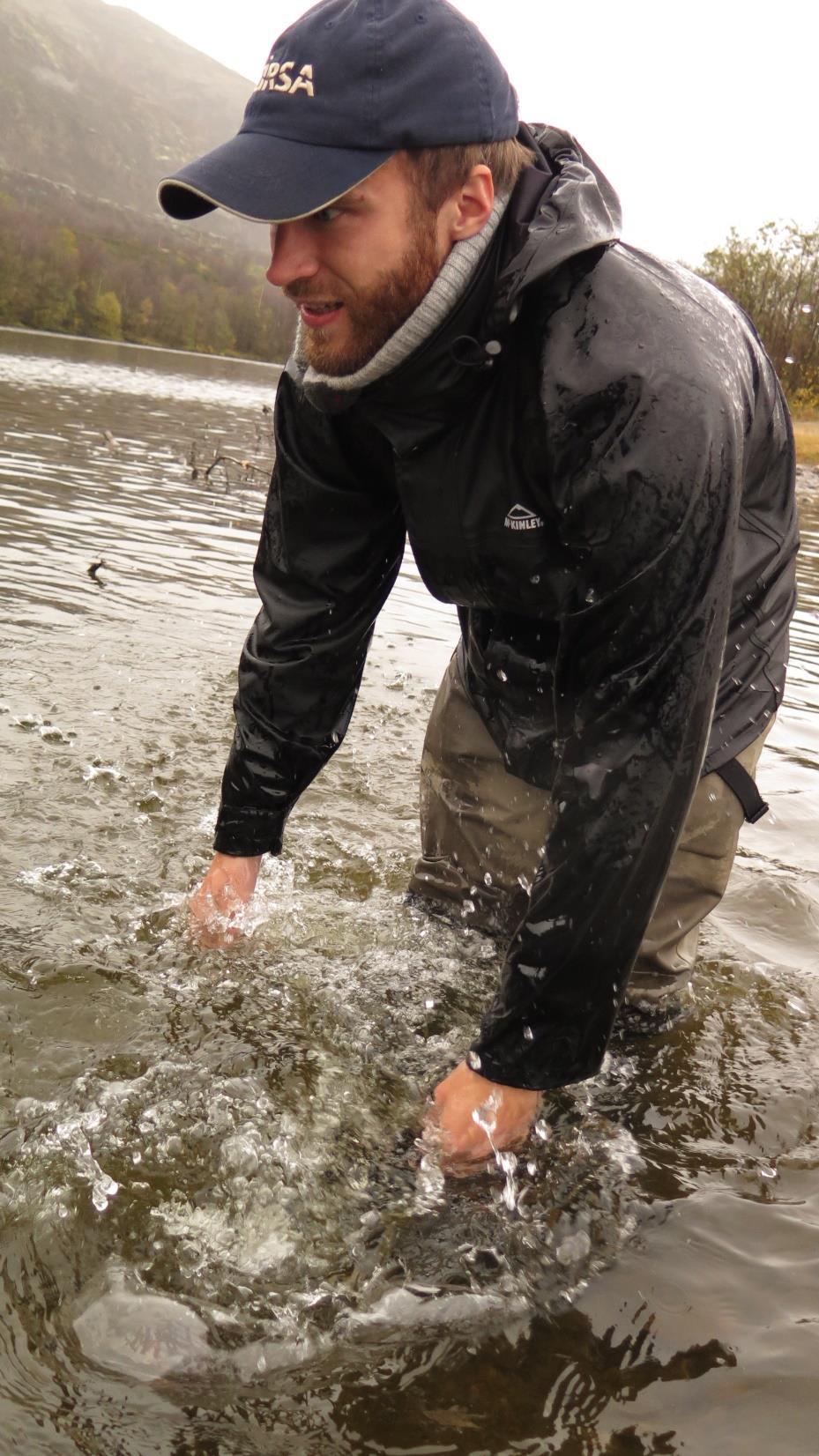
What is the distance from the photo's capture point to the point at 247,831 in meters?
3.24

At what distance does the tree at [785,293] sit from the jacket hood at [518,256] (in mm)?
39168

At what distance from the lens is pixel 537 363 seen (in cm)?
222

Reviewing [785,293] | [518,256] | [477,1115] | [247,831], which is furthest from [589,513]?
[785,293]

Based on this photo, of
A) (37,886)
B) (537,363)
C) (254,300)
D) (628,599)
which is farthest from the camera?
(254,300)

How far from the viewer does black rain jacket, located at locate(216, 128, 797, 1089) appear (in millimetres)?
2043

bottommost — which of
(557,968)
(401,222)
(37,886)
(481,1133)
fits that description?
(37,886)

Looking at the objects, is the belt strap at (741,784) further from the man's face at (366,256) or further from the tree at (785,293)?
the tree at (785,293)

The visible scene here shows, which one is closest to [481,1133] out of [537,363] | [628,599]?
[628,599]

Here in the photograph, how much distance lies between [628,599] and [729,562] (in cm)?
23

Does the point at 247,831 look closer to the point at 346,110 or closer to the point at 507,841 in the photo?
the point at 507,841

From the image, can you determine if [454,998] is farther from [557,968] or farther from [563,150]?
[563,150]

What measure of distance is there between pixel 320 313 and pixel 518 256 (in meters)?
0.46

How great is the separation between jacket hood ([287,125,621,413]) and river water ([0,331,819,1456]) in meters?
1.92

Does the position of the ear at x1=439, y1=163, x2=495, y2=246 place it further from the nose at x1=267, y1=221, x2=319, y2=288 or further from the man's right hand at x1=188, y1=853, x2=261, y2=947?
the man's right hand at x1=188, y1=853, x2=261, y2=947
